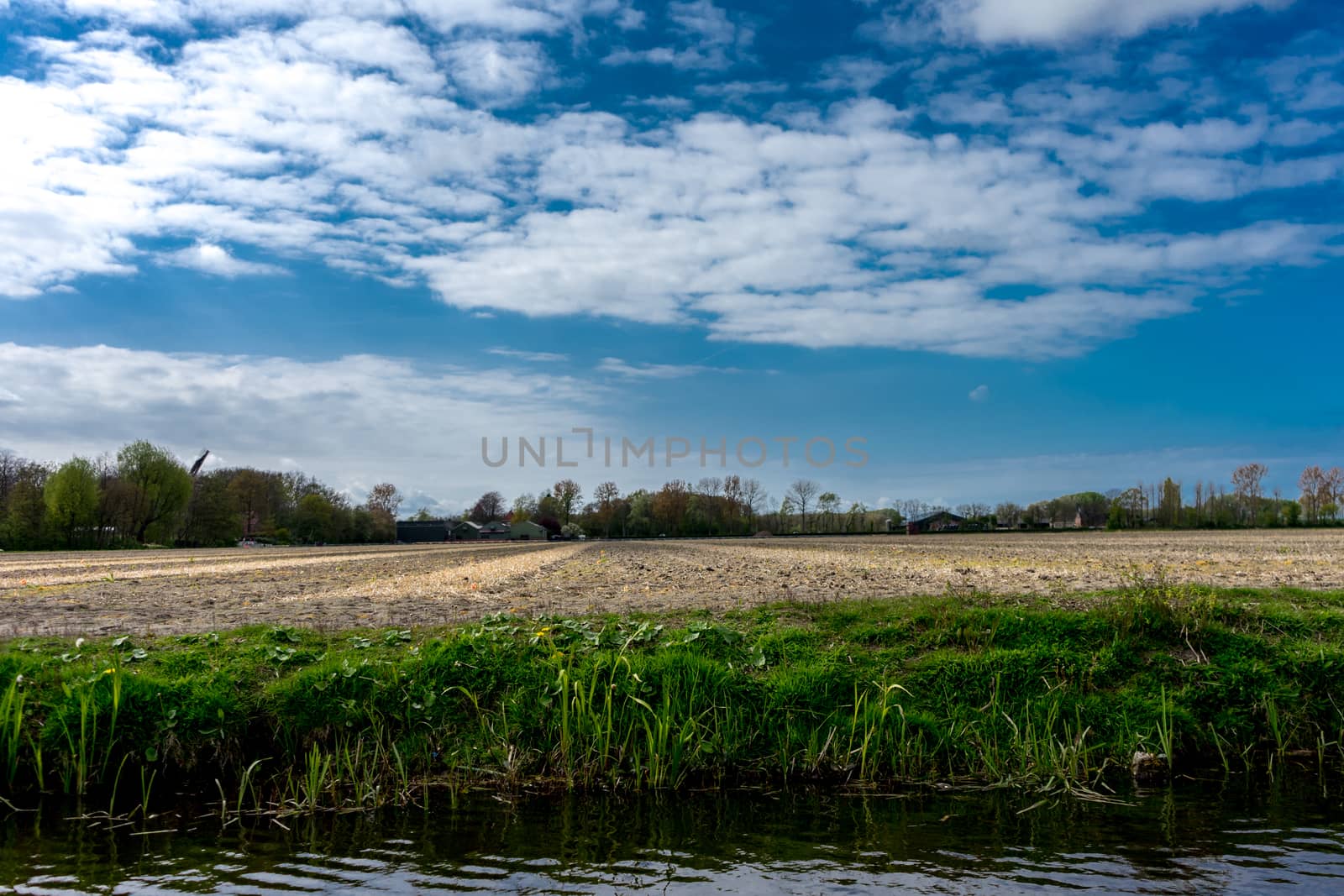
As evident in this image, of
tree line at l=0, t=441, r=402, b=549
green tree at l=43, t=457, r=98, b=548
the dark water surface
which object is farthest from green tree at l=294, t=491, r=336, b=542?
the dark water surface

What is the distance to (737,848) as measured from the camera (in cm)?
693

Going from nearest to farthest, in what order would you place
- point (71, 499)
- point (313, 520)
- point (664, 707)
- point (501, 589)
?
point (664, 707)
point (501, 589)
point (71, 499)
point (313, 520)

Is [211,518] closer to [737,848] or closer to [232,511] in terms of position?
[232,511]

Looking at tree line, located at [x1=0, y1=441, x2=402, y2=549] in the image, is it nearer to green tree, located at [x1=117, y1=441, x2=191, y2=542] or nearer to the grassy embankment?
green tree, located at [x1=117, y1=441, x2=191, y2=542]

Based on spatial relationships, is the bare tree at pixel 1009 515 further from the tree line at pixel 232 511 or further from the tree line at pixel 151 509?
the tree line at pixel 151 509

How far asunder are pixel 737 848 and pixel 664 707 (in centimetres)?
257

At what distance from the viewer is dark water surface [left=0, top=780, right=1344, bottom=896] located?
20.3ft

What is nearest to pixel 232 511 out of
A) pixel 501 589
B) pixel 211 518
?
pixel 211 518

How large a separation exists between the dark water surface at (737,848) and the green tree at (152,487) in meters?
147

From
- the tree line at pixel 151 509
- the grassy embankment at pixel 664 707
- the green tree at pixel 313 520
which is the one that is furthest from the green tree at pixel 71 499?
the grassy embankment at pixel 664 707

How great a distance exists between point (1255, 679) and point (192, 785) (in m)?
12.9

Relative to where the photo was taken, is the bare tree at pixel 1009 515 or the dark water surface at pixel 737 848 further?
the bare tree at pixel 1009 515

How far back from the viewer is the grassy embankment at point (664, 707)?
9.00 metres

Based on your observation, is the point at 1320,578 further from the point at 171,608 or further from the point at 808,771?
the point at 171,608
